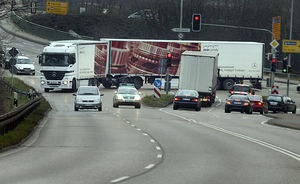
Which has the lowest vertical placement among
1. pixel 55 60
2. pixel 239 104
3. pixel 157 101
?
pixel 157 101

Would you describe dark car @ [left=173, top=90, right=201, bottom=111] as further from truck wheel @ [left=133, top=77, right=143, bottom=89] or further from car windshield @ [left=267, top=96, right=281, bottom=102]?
truck wheel @ [left=133, top=77, right=143, bottom=89]

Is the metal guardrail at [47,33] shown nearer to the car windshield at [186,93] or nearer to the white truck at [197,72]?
the white truck at [197,72]

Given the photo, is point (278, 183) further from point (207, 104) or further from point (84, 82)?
point (84, 82)

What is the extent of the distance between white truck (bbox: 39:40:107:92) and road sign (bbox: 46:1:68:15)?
36.3 m

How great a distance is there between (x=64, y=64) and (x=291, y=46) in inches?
1510

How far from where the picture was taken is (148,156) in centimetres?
1630

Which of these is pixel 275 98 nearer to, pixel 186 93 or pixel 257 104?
pixel 257 104

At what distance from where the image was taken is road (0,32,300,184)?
41.1ft

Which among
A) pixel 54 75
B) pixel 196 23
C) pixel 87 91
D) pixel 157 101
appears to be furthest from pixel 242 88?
pixel 87 91

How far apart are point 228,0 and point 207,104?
5309 centimetres

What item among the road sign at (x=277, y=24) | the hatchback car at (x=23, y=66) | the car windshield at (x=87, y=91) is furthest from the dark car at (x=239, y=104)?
the hatchback car at (x=23, y=66)

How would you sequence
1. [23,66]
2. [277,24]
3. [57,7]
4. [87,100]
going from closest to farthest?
[87,100] < [277,24] < [23,66] < [57,7]

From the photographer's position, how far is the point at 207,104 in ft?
163

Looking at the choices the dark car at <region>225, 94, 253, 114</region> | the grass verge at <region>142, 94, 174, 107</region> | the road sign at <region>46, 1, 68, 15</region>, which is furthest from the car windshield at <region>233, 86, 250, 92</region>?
the road sign at <region>46, 1, 68, 15</region>
